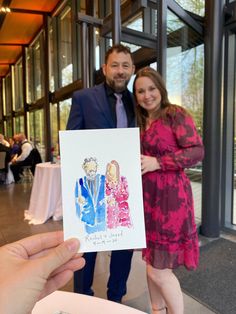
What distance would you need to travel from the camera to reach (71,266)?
715 mm

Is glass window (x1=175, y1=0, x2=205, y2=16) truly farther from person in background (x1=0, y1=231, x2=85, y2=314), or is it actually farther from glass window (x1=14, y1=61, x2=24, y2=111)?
glass window (x1=14, y1=61, x2=24, y2=111)

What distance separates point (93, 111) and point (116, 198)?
99 centimetres

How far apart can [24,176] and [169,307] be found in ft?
26.3

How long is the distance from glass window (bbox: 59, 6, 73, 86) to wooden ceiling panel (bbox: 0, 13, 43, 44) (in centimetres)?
116

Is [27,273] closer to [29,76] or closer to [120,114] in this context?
[120,114]

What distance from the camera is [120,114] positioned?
68.4 inches

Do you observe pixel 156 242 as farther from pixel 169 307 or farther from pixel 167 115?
pixel 167 115

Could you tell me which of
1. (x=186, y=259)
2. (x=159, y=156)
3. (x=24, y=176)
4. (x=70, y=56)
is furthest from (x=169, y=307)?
(x=24, y=176)

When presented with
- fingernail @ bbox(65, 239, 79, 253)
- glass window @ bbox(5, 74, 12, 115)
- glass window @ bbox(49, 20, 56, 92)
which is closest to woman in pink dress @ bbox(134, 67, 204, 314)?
fingernail @ bbox(65, 239, 79, 253)

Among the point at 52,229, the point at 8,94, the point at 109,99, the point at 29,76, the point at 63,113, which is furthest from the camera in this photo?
the point at 8,94

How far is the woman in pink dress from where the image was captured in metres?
1.40

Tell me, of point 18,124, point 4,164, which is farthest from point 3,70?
point 4,164

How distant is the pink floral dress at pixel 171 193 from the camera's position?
4.60 ft

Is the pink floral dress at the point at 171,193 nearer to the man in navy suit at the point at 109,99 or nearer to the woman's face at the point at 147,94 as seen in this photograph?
the woman's face at the point at 147,94
